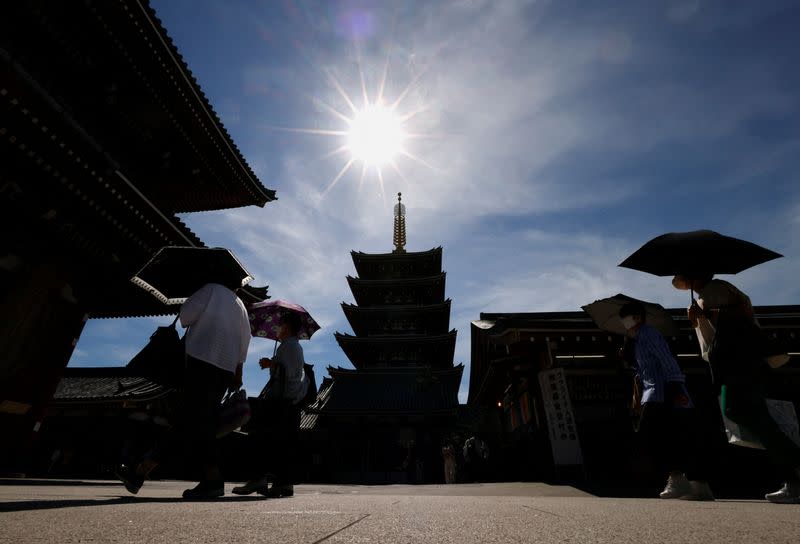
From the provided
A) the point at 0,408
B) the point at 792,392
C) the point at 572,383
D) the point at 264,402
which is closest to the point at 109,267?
the point at 0,408

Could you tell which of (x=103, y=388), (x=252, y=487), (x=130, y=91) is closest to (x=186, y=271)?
(x=252, y=487)

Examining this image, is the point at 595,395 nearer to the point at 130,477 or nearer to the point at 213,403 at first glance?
the point at 213,403

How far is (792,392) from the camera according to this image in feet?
23.5

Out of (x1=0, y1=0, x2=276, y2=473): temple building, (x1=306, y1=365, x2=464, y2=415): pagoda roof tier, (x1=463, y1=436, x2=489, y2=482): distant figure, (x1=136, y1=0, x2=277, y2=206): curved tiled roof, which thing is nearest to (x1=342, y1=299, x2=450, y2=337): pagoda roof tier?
(x1=306, y1=365, x2=464, y2=415): pagoda roof tier

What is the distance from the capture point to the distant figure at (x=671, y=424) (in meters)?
2.73

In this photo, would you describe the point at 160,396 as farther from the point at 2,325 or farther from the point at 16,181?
the point at 16,181

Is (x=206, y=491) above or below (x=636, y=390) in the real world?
below

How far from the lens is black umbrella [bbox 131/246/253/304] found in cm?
269

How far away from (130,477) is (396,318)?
58.7 ft

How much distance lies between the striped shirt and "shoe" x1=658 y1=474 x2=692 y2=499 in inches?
23.8

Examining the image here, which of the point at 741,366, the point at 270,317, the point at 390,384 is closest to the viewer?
the point at 741,366

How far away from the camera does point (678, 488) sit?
110 inches

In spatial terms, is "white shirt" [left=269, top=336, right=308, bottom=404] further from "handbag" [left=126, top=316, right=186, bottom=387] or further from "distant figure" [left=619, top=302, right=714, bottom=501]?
"distant figure" [left=619, top=302, right=714, bottom=501]

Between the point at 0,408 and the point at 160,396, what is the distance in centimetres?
855
